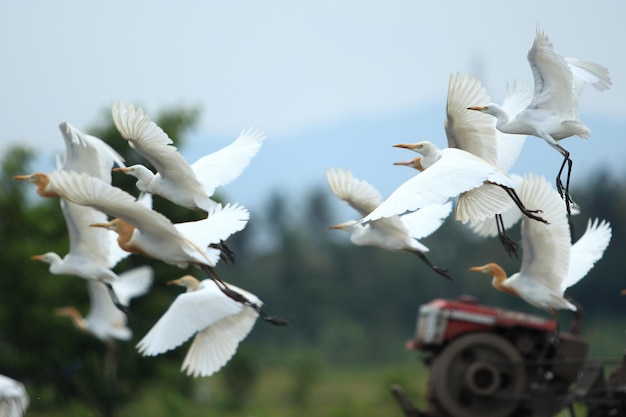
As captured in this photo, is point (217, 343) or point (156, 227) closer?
point (156, 227)

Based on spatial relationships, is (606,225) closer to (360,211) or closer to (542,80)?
(360,211)

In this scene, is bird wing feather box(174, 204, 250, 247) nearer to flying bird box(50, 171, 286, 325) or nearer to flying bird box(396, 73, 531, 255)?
flying bird box(50, 171, 286, 325)

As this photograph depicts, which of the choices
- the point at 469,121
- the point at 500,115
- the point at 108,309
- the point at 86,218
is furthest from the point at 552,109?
the point at 108,309

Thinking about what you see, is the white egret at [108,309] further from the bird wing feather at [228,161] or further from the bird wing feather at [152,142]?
the bird wing feather at [152,142]

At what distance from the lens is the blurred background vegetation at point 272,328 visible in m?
20.3

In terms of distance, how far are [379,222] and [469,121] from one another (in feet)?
4.39

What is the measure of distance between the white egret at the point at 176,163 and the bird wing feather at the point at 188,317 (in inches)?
27.7

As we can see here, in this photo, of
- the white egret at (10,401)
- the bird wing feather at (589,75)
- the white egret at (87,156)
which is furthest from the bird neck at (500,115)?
the white egret at (10,401)

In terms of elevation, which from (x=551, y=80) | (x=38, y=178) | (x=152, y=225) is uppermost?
(x=551, y=80)

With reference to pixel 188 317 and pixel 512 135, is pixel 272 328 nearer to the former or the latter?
pixel 512 135

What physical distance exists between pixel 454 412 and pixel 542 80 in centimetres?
493

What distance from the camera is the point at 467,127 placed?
Answer: 9.29 m

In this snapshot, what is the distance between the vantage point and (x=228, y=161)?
→ 33.9 ft

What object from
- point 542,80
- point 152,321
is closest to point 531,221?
point 542,80
